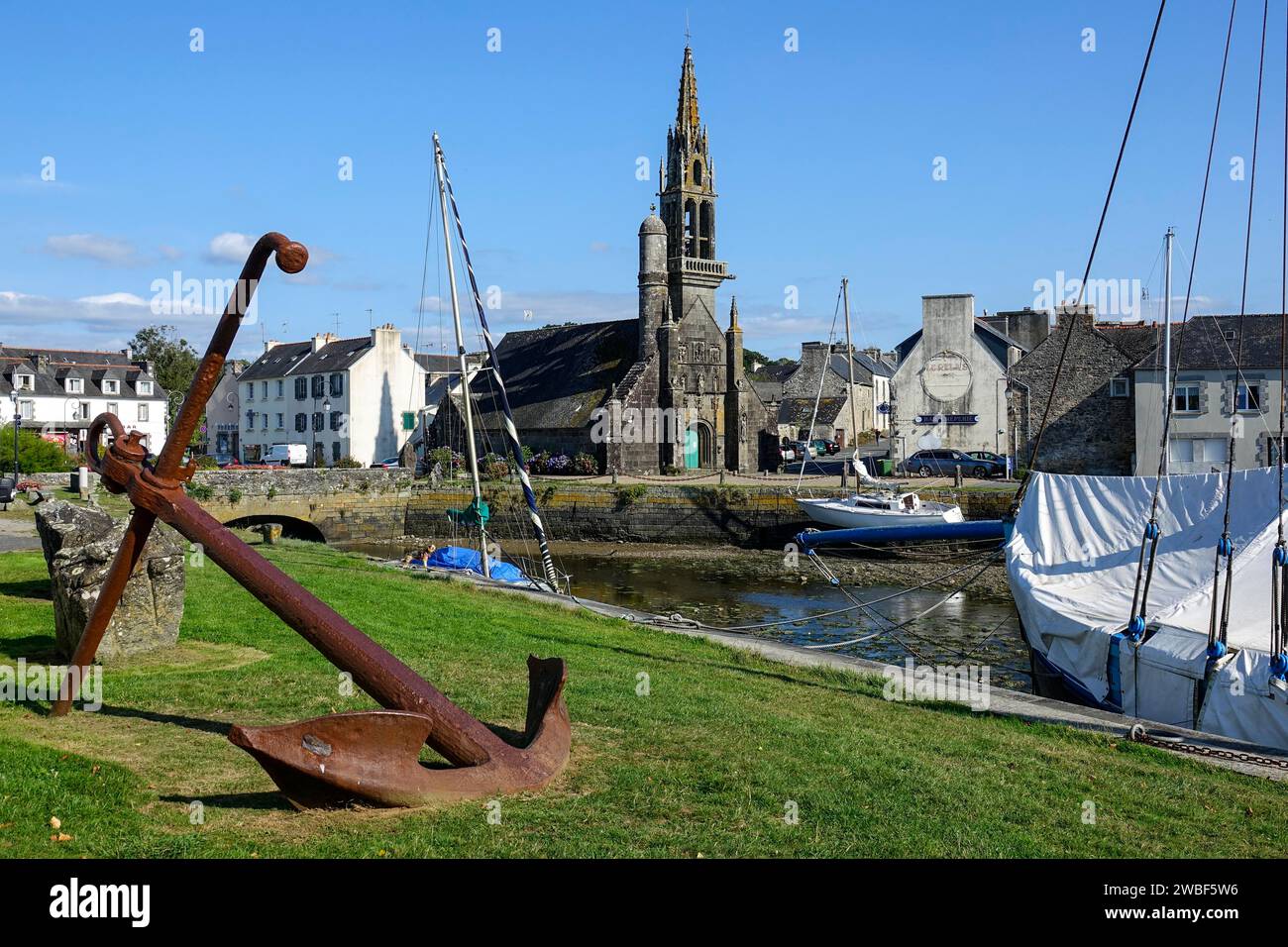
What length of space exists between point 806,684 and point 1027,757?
3.71 metres

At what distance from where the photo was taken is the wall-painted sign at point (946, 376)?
188ft

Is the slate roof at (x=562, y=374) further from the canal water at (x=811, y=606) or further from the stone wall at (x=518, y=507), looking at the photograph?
the canal water at (x=811, y=606)

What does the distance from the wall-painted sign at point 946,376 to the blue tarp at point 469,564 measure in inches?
1324

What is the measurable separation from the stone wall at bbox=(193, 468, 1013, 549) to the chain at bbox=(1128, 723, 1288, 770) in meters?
34.1

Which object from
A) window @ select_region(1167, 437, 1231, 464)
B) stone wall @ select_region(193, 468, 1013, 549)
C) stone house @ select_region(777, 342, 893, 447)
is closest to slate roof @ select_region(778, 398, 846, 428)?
stone house @ select_region(777, 342, 893, 447)

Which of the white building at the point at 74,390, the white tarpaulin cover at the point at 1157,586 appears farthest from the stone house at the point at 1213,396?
the white building at the point at 74,390

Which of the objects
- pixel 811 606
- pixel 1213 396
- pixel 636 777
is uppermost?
pixel 1213 396

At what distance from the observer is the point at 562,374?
213ft

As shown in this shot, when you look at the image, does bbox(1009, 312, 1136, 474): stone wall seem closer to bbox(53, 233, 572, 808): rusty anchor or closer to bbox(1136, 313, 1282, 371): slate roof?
bbox(1136, 313, 1282, 371): slate roof

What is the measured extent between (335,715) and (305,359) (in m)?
73.8

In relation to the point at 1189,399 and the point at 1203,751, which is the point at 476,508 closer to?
the point at 1203,751
